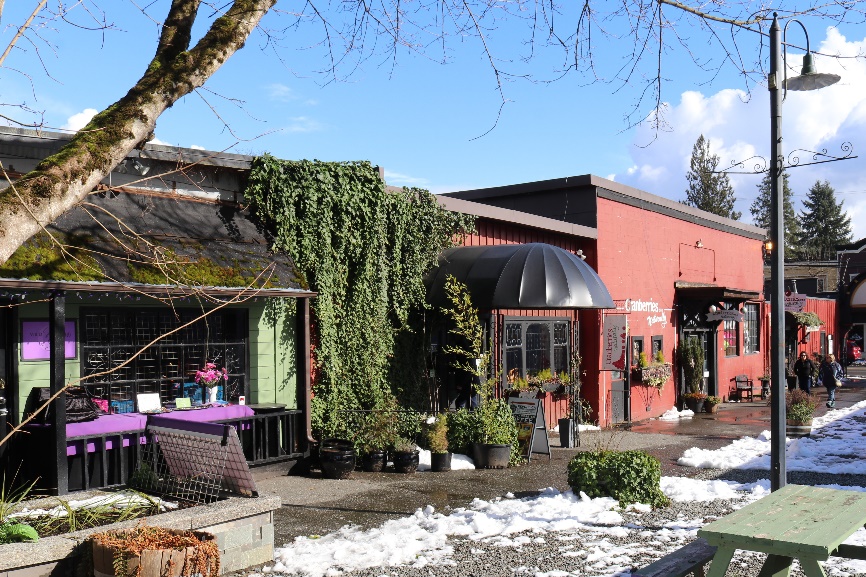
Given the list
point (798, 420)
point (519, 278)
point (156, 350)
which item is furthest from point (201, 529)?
point (798, 420)

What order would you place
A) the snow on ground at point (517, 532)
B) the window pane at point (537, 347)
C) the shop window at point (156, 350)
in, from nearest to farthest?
1. the snow on ground at point (517, 532)
2. the shop window at point (156, 350)
3. the window pane at point (537, 347)

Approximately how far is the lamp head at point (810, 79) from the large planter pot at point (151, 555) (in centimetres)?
712

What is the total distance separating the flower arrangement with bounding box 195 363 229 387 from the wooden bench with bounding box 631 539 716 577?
267 inches

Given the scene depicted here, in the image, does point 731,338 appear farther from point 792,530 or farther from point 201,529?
point 201,529

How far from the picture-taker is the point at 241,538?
7.02 m

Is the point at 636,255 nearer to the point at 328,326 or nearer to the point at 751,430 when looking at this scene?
the point at 751,430

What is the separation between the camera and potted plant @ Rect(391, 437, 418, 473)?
40.1 ft

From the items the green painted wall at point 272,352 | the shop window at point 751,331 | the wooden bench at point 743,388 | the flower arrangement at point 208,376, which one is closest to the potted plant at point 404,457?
the green painted wall at point 272,352

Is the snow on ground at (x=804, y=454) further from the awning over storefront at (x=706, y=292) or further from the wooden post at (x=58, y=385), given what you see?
the wooden post at (x=58, y=385)

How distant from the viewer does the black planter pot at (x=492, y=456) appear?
41.5 feet

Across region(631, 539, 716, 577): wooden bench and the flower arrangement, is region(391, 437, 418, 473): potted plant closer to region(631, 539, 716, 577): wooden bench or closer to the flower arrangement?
the flower arrangement

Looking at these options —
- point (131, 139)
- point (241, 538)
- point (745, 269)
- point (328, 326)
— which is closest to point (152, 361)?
point (328, 326)

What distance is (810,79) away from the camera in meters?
8.67

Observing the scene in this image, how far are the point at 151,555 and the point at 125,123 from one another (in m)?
2.94
